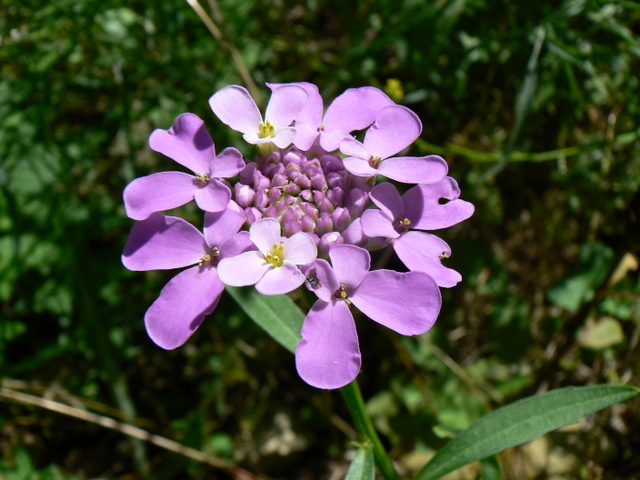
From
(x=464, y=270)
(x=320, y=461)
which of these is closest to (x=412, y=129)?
(x=464, y=270)

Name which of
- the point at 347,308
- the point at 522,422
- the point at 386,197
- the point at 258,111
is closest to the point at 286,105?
the point at 258,111

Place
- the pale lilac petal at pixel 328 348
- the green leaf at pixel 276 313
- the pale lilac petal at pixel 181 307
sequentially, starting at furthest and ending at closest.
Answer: the green leaf at pixel 276 313
the pale lilac petal at pixel 181 307
the pale lilac petal at pixel 328 348

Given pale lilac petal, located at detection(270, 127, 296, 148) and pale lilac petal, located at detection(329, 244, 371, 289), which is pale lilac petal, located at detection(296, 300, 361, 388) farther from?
pale lilac petal, located at detection(270, 127, 296, 148)

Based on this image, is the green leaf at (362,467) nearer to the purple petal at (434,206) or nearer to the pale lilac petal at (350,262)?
the pale lilac petal at (350,262)

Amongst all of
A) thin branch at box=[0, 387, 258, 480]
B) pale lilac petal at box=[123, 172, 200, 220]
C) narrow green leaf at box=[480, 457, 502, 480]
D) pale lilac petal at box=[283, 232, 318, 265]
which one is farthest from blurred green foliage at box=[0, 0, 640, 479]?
pale lilac petal at box=[283, 232, 318, 265]

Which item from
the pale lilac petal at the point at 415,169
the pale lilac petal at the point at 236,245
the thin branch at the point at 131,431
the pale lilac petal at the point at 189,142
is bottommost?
the thin branch at the point at 131,431

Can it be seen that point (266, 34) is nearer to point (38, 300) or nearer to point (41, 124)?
point (41, 124)

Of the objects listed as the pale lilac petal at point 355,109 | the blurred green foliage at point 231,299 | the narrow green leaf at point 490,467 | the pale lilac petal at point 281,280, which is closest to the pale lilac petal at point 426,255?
the pale lilac petal at point 281,280
